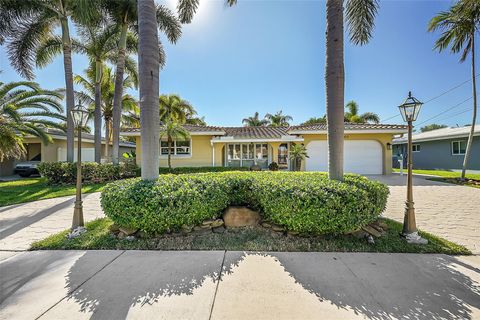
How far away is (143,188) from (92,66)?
51.4 feet

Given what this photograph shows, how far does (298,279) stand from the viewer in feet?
9.66

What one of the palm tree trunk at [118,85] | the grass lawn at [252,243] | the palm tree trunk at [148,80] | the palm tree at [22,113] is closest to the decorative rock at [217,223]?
the grass lawn at [252,243]

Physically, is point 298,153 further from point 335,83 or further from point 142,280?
point 142,280

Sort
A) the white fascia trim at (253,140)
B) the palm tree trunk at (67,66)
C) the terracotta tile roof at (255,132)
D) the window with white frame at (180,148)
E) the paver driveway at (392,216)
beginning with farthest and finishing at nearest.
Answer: the window with white frame at (180,148) < the terracotta tile roof at (255,132) < the white fascia trim at (253,140) < the palm tree trunk at (67,66) < the paver driveway at (392,216)

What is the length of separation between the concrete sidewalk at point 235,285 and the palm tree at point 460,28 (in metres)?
14.6

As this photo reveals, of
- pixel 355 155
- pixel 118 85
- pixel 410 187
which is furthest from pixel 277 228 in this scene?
pixel 355 155

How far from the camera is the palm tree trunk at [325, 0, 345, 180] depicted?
4.55m

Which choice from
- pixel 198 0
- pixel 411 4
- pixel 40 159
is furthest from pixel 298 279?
pixel 40 159

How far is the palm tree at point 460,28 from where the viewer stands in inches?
424

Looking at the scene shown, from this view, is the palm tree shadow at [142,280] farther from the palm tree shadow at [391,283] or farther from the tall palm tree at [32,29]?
the tall palm tree at [32,29]

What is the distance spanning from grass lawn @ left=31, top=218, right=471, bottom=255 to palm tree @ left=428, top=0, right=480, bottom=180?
1352cm

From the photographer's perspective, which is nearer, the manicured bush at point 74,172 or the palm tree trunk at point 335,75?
the palm tree trunk at point 335,75

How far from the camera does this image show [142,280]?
9.67 feet

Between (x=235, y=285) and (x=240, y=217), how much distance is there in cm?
194
